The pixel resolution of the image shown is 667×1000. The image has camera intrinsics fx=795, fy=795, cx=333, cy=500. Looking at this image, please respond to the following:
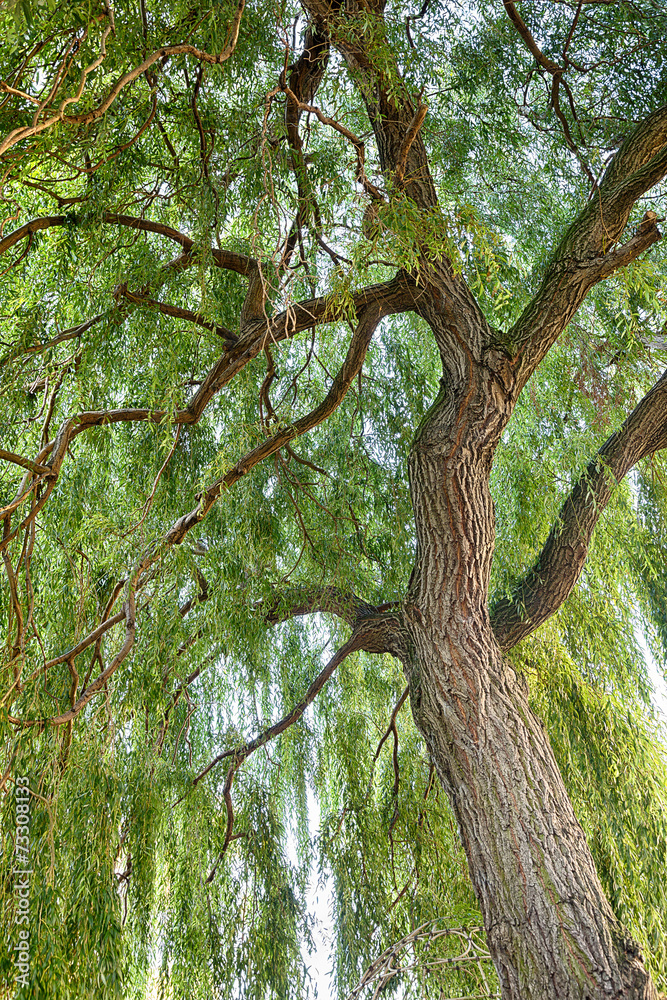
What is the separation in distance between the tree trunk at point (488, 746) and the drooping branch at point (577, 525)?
27 cm

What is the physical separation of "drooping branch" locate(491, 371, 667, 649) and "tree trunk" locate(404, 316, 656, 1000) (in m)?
0.27

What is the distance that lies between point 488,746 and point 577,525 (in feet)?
2.84

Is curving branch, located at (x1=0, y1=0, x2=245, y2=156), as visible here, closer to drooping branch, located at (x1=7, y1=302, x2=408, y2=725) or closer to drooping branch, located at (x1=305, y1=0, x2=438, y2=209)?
drooping branch, located at (x1=305, y1=0, x2=438, y2=209)

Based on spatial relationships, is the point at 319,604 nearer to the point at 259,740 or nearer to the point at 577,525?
the point at 259,740

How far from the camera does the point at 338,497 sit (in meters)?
2.92

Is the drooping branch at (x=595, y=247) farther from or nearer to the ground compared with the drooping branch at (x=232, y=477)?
farther from the ground

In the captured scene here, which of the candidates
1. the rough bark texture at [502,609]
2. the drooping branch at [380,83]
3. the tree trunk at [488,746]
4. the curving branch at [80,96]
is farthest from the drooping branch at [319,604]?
the curving branch at [80,96]

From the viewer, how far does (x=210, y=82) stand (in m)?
2.50

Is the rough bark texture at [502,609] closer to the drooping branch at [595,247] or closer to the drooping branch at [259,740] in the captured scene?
the drooping branch at [595,247]

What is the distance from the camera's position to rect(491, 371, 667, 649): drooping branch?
8.70 feet

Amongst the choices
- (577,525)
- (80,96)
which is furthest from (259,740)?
(80,96)

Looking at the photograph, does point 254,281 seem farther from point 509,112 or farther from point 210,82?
point 509,112

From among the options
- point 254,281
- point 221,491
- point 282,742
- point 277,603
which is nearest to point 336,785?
point 282,742

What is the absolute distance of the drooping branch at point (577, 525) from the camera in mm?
2650
